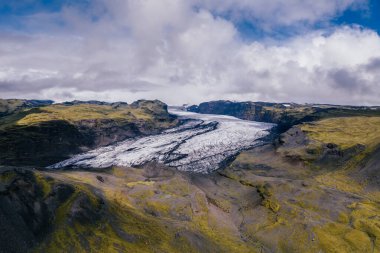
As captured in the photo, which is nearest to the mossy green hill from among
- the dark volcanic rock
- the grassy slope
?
the dark volcanic rock

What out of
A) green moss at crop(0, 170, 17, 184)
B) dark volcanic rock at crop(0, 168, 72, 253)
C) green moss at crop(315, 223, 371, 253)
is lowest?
green moss at crop(315, 223, 371, 253)

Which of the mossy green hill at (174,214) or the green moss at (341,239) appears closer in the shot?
the mossy green hill at (174,214)

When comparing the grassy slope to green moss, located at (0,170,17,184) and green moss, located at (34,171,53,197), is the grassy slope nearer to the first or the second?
green moss, located at (34,171,53,197)

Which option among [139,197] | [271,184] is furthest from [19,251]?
[271,184]

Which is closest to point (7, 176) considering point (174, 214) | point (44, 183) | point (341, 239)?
point (44, 183)

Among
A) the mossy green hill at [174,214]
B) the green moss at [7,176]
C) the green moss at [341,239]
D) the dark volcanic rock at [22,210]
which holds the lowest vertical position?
the green moss at [341,239]

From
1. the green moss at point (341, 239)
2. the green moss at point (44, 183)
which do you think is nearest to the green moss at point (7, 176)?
the green moss at point (44, 183)

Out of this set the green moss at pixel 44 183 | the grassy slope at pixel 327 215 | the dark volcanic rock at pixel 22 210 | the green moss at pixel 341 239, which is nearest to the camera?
the dark volcanic rock at pixel 22 210

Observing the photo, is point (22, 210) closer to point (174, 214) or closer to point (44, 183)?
point (44, 183)

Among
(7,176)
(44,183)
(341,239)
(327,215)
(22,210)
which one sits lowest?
(341,239)

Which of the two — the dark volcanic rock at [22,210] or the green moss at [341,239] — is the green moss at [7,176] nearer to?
the dark volcanic rock at [22,210]

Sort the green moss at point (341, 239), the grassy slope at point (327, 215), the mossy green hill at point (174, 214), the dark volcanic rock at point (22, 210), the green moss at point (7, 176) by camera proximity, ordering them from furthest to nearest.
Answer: the grassy slope at point (327, 215) < the green moss at point (341, 239) < the green moss at point (7, 176) < the mossy green hill at point (174, 214) < the dark volcanic rock at point (22, 210)

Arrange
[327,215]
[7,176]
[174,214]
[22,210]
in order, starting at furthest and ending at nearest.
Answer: [327,215] < [174,214] < [7,176] < [22,210]

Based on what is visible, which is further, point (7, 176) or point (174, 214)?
point (174, 214)
